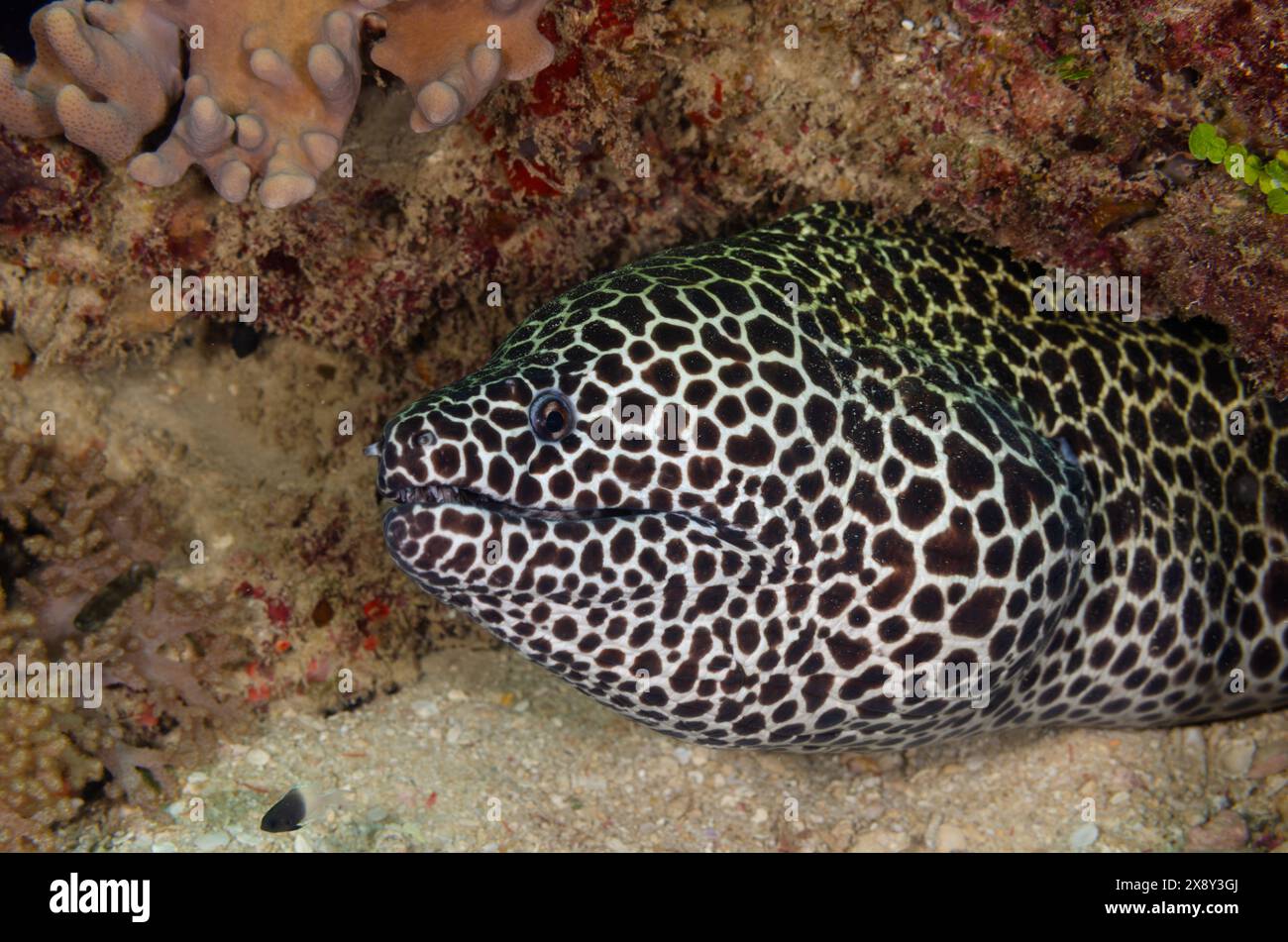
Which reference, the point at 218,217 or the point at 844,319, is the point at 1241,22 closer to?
the point at 844,319

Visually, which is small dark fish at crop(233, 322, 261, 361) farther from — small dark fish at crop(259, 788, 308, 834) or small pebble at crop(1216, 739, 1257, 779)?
small pebble at crop(1216, 739, 1257, 779)

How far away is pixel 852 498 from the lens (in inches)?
125

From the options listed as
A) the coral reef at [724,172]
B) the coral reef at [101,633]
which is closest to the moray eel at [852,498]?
the coral reef at [724,172]

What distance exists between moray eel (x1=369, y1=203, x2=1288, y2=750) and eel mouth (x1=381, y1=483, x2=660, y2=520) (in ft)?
0.03

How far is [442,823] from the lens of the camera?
12.2 ft

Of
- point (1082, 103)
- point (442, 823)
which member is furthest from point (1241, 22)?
point (442, 823)

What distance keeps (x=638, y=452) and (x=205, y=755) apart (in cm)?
242

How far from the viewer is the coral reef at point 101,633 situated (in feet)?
11.9

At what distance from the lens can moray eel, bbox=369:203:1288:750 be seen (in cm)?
294

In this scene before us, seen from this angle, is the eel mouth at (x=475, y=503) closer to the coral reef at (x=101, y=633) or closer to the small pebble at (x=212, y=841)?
the small pebble at (x=212, y=841)

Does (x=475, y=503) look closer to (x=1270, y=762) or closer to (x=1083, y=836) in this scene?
(x=1083, y=836)

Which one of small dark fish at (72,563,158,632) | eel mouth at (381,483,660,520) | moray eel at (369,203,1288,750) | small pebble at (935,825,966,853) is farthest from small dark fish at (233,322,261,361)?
small pebble at (935,825,966,853)

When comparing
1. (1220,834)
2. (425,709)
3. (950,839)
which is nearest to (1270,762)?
(1220,834)

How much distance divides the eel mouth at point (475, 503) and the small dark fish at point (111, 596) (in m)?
1.97
